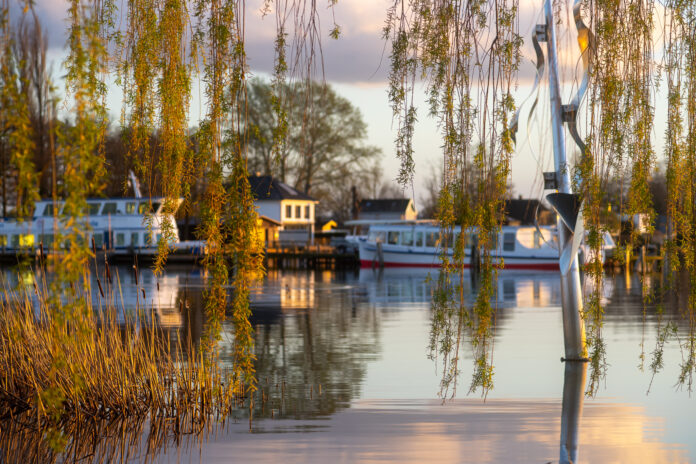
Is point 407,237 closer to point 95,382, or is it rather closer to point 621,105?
point 95,382

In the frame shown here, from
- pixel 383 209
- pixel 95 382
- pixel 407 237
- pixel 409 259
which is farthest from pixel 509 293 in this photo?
pixel 383 209

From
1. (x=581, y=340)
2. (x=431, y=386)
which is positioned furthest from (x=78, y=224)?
(x=581, y=340)

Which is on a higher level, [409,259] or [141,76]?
[141,76]

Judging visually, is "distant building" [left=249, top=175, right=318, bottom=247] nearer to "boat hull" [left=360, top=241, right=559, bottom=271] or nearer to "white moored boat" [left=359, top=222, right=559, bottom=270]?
"white moored boat" [left=359, top=222, right=559, bottom=270]

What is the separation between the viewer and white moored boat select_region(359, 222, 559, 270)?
61906 millimetres

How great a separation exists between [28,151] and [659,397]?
9275 millimetres

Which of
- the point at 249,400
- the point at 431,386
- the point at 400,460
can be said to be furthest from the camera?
the point at 431,386

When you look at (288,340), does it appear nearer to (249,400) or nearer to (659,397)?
(249,400)

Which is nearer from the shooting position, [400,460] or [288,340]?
[400,460]

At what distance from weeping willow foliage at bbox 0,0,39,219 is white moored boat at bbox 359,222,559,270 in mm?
57036

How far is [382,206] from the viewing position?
9381 cm

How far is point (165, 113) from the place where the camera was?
23.7 ft

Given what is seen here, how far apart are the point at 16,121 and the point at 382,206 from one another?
294ft

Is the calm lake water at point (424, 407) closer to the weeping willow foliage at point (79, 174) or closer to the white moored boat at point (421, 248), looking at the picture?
the weeping willow foliage at point (79, 174)
